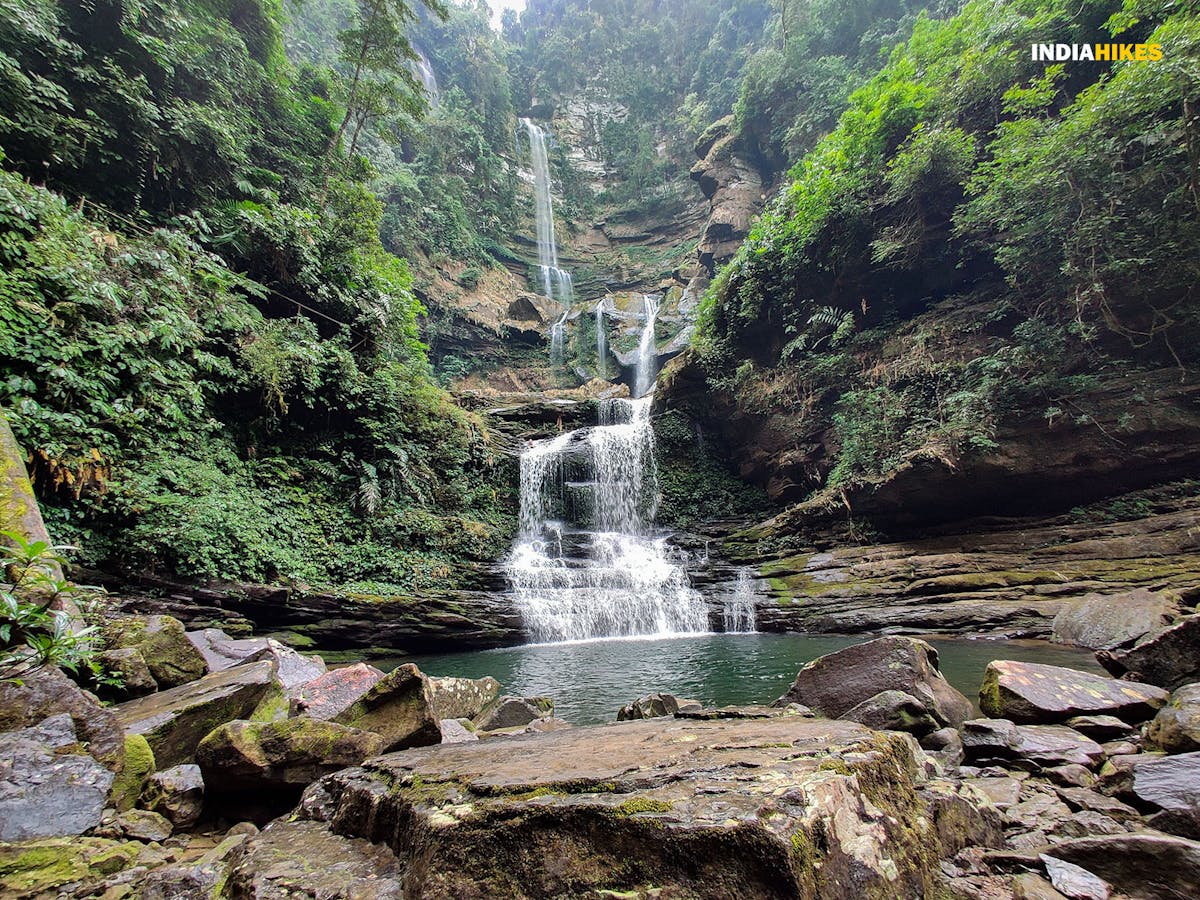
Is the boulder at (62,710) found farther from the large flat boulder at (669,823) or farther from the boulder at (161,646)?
the large flat boulder at (669,823)

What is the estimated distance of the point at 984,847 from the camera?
1743 millimetres

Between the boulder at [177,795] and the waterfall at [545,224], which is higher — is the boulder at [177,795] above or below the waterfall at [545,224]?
below

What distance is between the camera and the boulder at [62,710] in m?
2.32

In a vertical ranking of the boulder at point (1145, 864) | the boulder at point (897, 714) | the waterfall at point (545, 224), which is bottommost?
the boulder at point (897, 714)

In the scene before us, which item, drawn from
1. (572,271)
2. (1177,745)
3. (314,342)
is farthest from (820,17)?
(1177,745)

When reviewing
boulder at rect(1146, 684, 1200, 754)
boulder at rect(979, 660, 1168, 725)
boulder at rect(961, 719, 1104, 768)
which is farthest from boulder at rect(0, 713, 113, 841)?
boulder at rect(979, 660, 1168, 725)

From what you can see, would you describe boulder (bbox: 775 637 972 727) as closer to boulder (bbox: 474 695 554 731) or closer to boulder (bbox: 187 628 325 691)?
boulder (bbox: 474 695 554 731)

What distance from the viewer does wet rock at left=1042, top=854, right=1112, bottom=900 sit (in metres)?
1.42

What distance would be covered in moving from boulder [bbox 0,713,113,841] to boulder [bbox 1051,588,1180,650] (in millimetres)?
7945

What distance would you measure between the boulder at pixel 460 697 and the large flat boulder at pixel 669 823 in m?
2.95

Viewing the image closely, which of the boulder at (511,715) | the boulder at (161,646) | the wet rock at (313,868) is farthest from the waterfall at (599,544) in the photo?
the wet rock at (313,868)

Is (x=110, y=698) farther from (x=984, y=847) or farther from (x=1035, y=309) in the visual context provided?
(x=1035, y=309)

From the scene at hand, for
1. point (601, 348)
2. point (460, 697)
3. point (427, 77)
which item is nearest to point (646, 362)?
point (601, 348)

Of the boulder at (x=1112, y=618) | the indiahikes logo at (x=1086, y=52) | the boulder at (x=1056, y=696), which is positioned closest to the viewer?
the boulder at (x=1056, y=696)
